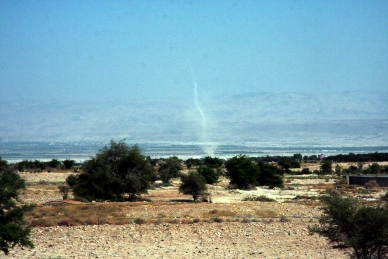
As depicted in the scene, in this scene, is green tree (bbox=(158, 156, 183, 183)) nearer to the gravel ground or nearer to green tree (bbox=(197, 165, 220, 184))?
green tree (bbox=(197, 165, 220, 184))

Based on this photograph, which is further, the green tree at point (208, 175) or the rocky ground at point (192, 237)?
the green tree at point (208, 175)

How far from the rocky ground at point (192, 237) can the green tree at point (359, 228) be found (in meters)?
2.99

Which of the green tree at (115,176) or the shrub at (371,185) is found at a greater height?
the green tree at (115,176)

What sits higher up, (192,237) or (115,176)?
(115,176)

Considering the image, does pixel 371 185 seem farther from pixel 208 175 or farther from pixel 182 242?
pixel 182 242

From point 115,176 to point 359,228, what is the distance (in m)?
25.2

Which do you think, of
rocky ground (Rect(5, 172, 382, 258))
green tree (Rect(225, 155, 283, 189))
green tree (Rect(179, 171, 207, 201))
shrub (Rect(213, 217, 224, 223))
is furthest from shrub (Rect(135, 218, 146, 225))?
green tree (Rect(225, 155, 283, 189))

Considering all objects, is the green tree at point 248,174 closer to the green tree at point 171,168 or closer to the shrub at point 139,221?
the green tree at point 171,168

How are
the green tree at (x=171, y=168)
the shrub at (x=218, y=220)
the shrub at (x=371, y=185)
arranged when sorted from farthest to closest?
A: the green tree at (x=171, y=168) → the shrub at (x=371, y=185) → the shrub at (x=218, y=220)

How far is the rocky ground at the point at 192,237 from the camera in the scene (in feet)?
62.2

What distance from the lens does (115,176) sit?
38.0 meters

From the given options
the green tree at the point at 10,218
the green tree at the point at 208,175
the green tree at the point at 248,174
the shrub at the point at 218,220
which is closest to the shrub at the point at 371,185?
the green tree at the point at 248,174

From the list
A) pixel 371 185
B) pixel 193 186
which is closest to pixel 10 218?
pixel 193 186

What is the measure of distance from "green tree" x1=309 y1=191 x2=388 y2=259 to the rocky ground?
2.99 meters
